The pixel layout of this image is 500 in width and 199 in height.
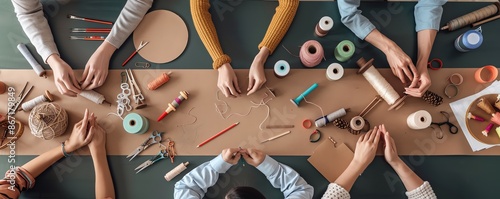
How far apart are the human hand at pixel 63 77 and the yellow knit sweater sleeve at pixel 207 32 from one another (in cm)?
58

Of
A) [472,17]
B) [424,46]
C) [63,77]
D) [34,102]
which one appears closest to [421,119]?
[424,46]

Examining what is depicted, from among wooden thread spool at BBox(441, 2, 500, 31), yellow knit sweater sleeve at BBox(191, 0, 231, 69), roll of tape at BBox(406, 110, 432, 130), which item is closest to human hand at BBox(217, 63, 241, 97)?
yellow knit sweater sleeve at BBox(191, 0, 231, 69)

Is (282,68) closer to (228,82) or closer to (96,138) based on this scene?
(228,82)

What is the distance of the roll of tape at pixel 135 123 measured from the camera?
1.33 meters

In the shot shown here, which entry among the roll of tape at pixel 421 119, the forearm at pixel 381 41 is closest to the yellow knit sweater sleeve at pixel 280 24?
Answer: the forearm at pixel 381 41

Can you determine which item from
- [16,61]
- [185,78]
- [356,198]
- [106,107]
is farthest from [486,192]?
[16,61]

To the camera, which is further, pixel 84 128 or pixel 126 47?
pixel 126 47

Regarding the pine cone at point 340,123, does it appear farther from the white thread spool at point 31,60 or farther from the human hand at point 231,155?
the white thread spool at point 31,60

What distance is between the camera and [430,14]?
1.40m

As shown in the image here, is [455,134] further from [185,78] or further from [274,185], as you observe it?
[185,78]

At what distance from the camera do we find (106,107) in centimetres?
139

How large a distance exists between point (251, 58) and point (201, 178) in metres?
0.57

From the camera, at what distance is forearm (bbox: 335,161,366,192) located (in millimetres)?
1295

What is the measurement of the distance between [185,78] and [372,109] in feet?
2.79
